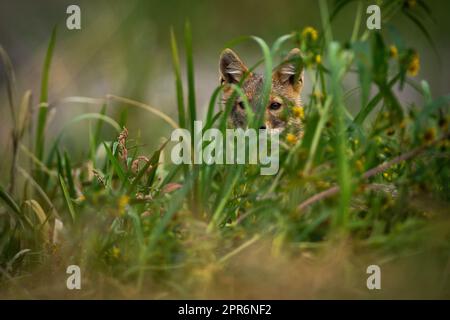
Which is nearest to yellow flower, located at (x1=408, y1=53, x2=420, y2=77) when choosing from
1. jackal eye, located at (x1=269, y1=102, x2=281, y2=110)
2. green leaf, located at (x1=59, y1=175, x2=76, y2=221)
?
green leaf, located at (x1=59, y1=175, x2=76, y2=221)

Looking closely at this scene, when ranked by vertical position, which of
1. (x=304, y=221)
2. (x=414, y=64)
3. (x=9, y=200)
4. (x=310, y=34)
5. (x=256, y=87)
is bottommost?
(x=304, y=221)

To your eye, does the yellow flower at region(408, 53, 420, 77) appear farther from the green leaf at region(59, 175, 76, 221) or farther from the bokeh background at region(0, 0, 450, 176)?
the bokeh background at region(0, 0, 450, 176)

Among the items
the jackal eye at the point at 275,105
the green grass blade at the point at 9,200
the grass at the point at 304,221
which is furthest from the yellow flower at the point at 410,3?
→ the green grass blade at the point at 9,200

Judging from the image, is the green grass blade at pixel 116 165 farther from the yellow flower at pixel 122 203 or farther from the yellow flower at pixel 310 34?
the yellow flower at pixel 310 34

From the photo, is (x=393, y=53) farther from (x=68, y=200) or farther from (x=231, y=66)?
(x=231, y=66)

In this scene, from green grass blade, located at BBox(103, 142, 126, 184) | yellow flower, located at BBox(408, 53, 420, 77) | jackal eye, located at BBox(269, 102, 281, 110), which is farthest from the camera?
jackal eye, located at BBox(269, 102, 281, 110)

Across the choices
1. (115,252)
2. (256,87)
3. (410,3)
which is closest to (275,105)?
(256,87)

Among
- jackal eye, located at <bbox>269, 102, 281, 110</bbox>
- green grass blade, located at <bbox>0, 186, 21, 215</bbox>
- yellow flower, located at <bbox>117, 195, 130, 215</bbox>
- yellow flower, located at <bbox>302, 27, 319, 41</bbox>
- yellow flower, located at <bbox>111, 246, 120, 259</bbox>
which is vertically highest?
jackal eye, located at <bbox>269, 102, 281, 110</bbox>

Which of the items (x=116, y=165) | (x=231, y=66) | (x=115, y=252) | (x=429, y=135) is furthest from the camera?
(x=231, y=66)

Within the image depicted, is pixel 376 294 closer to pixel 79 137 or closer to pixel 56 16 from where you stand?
pixel 79 137
